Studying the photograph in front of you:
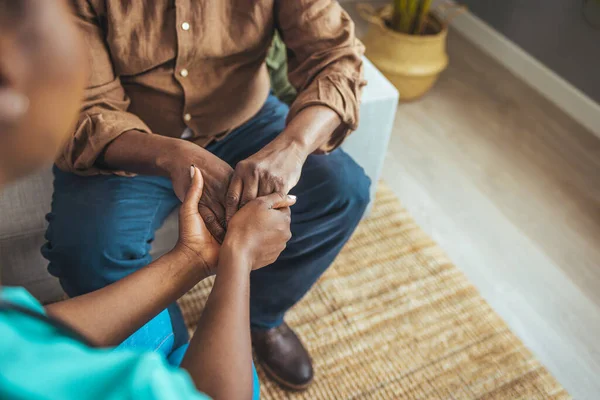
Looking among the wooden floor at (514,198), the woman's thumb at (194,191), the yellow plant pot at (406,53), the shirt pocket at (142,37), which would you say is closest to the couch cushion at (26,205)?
the shirt pocket at (142,37)

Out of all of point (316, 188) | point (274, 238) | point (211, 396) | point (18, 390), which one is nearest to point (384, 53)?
point (316, 188)

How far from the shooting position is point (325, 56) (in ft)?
3.93

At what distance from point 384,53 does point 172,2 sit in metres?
1.30

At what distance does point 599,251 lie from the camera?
1.79 meters

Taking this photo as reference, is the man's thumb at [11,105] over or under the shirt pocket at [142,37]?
over

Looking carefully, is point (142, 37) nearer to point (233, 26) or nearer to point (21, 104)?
point (233, 26)

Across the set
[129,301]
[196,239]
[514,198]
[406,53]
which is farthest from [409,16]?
[129,301]

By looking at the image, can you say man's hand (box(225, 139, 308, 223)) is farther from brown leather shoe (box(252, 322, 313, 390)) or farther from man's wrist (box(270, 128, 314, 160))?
brown leather shoe (box(252, 322, 313, 390))

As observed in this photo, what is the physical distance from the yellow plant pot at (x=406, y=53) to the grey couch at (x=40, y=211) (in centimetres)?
70

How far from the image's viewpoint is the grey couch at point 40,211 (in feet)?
4.12

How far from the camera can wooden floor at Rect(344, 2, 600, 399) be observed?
1.57 metres

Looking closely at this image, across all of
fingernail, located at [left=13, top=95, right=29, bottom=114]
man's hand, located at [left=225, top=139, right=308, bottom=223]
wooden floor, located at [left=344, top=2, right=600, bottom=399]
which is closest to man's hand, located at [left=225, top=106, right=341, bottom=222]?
man's hand, located at [left=225, top=139, right=308, bottom=223]

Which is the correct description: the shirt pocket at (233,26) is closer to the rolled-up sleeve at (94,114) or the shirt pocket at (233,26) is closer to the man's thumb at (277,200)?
the rolled-up sleeve at (94,114)

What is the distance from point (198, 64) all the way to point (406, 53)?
1243mm
